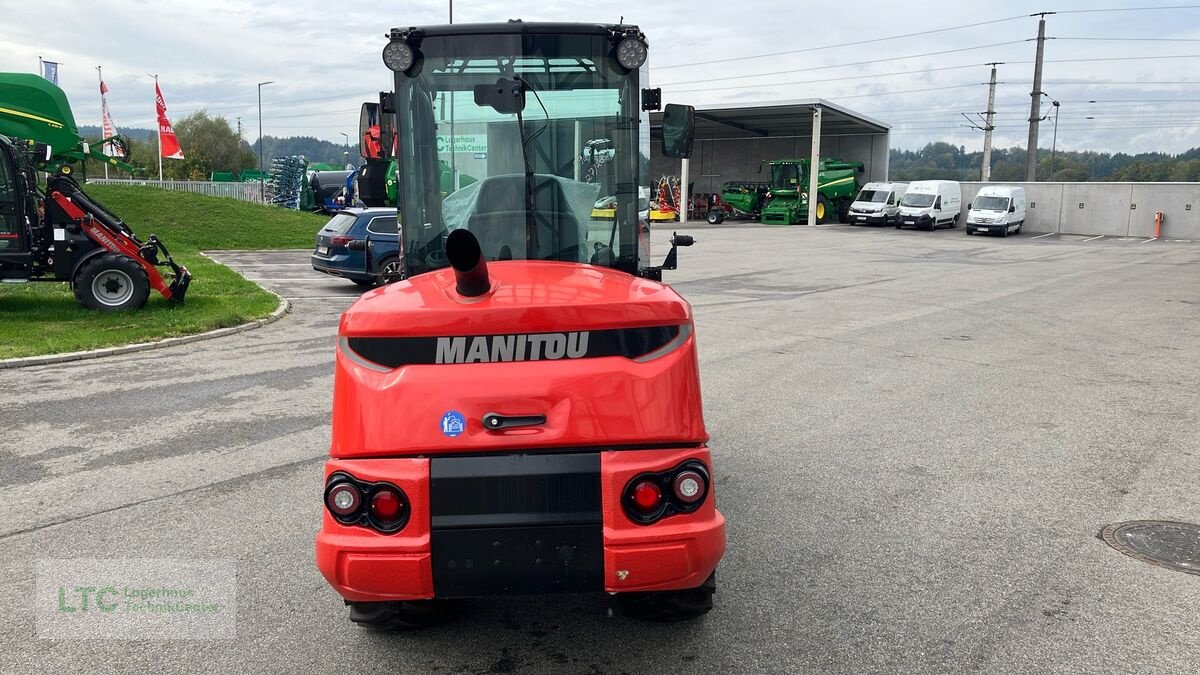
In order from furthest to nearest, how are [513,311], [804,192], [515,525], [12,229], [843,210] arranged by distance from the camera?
1. [843,210]
2. [804,192]
3. [12,229]
4. [513,311]
5. [515,525]

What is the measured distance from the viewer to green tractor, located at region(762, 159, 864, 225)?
47344mm

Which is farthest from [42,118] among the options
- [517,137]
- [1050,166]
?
[1050,166]

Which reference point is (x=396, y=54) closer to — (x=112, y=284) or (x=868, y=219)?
(x=112, y=284)

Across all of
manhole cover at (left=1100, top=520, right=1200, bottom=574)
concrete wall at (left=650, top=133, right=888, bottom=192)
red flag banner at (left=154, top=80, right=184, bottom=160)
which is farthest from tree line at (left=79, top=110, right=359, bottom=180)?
manhole cover at (left=1100, top=520, right=1200, bottom=574)

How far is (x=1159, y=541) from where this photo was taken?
509 cm

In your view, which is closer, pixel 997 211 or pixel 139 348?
pixel 139 348

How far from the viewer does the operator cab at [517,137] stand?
15.2 feet

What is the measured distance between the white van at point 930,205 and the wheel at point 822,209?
169 inches

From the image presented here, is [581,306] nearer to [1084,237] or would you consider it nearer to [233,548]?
[233,548]

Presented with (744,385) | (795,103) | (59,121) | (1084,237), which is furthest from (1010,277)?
(795,103)

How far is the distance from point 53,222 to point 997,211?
1502 inches

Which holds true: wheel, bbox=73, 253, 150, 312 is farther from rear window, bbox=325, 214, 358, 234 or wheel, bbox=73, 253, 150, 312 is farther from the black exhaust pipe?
the black exhaust pipe

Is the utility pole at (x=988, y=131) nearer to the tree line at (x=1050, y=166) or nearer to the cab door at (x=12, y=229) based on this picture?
the tree line at (x=1050, y=166)

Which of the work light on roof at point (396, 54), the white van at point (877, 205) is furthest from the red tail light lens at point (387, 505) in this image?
the white van at point (877, 205)
